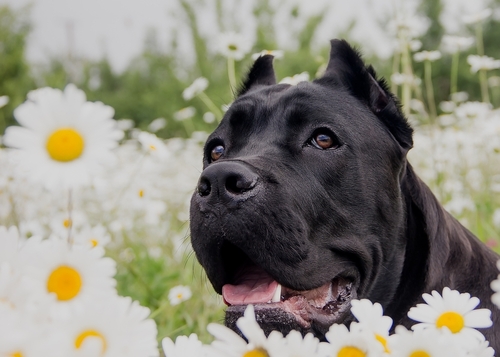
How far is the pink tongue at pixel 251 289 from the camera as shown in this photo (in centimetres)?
214

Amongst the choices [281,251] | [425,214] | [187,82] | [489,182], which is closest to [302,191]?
[281,251]

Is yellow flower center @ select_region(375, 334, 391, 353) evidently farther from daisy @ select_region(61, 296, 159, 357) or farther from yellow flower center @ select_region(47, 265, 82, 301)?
yellow flower center @ select_region(47, 265, 82, 301)

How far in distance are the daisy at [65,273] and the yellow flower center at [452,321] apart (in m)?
0.63

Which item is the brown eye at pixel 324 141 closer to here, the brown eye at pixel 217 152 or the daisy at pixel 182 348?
the brown eye at pixel 217 152

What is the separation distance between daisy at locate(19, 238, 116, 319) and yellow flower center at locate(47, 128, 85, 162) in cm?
15

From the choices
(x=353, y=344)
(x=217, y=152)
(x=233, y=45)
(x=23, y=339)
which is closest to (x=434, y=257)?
(x=217, y=152)

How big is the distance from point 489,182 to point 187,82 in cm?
1950

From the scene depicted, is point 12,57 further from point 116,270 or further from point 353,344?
point 353,344

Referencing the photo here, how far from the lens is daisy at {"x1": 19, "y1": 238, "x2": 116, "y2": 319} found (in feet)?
3.11

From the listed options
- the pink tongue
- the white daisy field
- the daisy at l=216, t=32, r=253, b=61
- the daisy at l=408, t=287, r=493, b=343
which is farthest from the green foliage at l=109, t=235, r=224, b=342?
the daisy at l=408, t=287, r=493, b=343

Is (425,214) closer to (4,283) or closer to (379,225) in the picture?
(379,225)

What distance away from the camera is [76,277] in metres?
1.03

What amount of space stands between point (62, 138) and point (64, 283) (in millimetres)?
248

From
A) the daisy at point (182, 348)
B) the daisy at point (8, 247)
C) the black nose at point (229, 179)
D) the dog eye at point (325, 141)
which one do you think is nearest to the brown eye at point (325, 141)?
the dog eye at point (325, 141)
